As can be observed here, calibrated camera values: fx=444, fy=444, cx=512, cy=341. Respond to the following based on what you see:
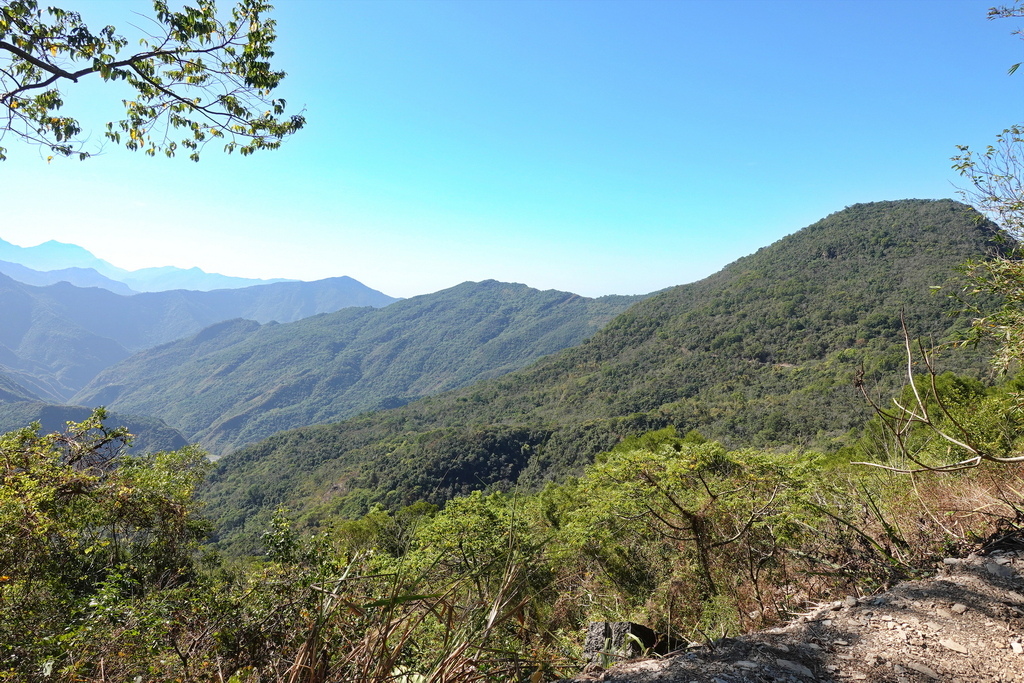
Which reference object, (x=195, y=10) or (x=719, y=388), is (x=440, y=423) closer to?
(x=719, y=388)

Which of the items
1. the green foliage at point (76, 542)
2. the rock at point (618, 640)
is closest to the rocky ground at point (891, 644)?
the rock at point (618, 640)

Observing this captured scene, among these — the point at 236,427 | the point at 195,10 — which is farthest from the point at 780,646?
the point at 236,427

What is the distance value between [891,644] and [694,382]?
73268 millimetres

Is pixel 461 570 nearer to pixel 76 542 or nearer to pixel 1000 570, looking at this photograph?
pixel 1000 570

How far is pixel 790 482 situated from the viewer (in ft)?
16.2

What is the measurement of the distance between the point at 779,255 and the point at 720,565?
A: 386ft

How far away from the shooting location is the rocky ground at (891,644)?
5.41ft

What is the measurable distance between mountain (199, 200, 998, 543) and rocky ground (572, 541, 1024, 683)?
28.9m

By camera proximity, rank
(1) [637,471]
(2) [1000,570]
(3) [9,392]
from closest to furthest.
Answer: (2) [1000,570] → (1) [637,471] → (3) [9,392]

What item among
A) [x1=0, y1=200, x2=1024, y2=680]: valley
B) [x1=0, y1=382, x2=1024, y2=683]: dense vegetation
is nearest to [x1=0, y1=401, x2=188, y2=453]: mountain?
[x1=0, y1=200, x2=1024, y2=680]: valley

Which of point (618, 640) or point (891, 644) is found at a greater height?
point (891, 644)

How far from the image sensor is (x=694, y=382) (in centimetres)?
6969

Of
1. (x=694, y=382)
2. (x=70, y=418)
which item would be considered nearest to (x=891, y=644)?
(x=694, y=382)

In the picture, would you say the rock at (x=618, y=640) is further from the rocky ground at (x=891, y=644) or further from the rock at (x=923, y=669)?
the rock at (x=923, y=669)
